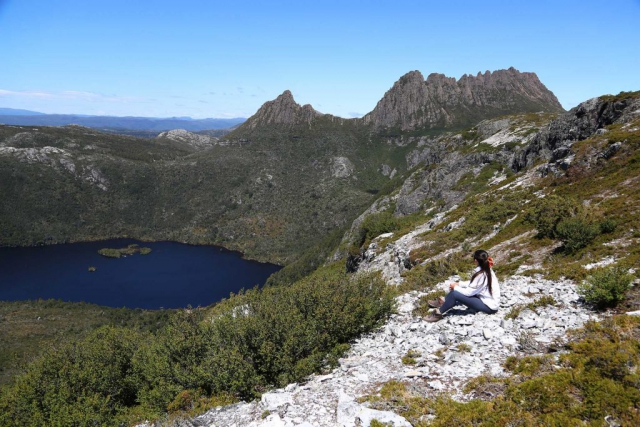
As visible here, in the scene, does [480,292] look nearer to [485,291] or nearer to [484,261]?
[485,291]

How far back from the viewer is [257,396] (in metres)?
12.6

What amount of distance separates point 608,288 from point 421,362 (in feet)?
23.5

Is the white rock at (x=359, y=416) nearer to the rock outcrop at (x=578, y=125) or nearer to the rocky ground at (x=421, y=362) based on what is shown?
the rocky ground at (x=421, y=362)

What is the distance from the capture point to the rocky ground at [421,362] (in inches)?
389

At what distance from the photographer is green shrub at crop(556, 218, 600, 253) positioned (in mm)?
18109

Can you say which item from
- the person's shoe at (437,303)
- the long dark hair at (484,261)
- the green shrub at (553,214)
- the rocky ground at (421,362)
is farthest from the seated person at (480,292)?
the green shrub at (553,214)

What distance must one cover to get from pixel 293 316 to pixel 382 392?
21.8ft

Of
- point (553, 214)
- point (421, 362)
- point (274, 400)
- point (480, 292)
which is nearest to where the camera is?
point (274, 400)

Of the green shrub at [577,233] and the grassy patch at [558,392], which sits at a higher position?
the green shrub at [577,233]

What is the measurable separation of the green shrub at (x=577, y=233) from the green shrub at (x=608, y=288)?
21.4ft

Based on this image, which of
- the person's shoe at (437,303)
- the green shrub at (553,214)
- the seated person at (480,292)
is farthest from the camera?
the green shrub at (553,214)

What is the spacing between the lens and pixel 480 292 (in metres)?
14.0

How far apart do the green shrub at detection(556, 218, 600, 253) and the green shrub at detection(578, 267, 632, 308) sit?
6.51 metres

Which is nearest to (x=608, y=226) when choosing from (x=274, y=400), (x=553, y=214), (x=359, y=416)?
(x=553, y=214)
